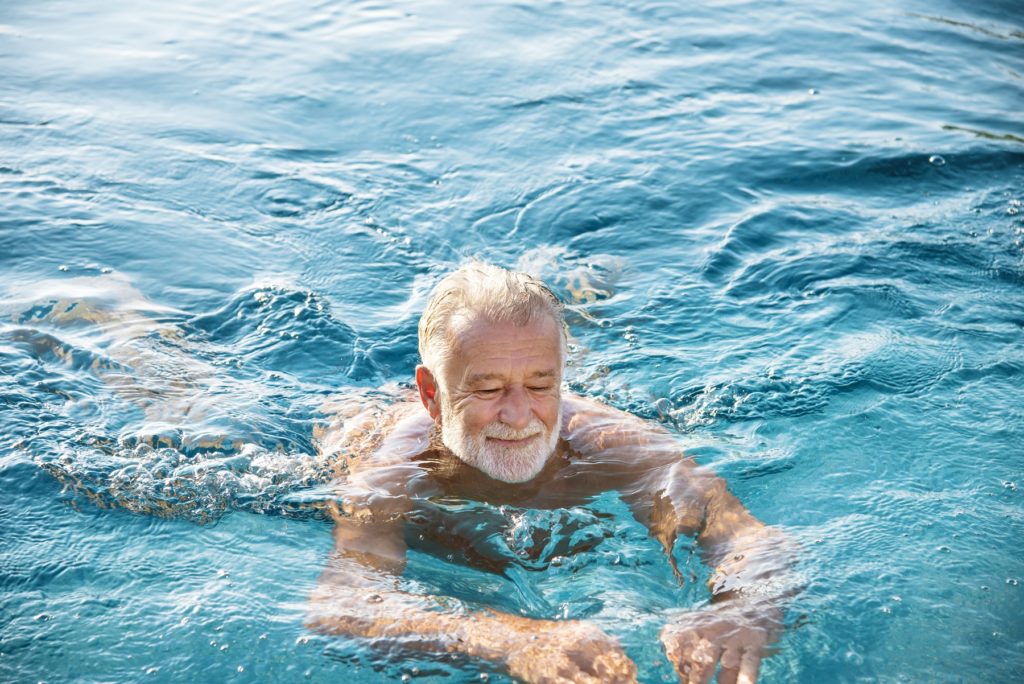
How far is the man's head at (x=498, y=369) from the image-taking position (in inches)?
198

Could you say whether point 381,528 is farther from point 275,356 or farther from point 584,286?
point 584,286

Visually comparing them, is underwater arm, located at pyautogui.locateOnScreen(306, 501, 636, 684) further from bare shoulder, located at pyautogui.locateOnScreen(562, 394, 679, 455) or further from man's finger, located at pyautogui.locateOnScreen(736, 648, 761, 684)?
bare shoulder, located at pyautogui.locateOnScreen(562, 394, 679, 455)

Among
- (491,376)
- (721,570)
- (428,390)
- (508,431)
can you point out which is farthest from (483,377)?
(721,570)

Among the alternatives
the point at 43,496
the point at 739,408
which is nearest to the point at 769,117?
the point at 739,408

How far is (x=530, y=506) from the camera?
530cm

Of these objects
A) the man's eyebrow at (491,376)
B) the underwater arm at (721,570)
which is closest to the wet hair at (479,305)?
the man's eyebrow at (491,376)

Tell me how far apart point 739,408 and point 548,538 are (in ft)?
5.45

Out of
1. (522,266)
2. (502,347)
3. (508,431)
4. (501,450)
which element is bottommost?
(522,266)

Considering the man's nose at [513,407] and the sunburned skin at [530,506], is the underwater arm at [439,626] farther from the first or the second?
the man's nose at [513,407]

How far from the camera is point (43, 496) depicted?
5.36 metres

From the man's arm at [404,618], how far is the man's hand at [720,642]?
24 centimetres

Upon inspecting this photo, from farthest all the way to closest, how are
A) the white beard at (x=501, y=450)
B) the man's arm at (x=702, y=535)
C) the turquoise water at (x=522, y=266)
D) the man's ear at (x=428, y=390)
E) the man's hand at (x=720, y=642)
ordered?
the man's ear at (x=428, y=390) < the white beard at (x=501, y=450) < the turquoise water at (x=522, y=266) < the man's arm at (x=702, y=535) < the man's hand at (x=720, y=642)

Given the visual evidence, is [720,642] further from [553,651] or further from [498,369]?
[498,369]

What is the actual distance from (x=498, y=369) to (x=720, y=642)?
1562 millimetres
